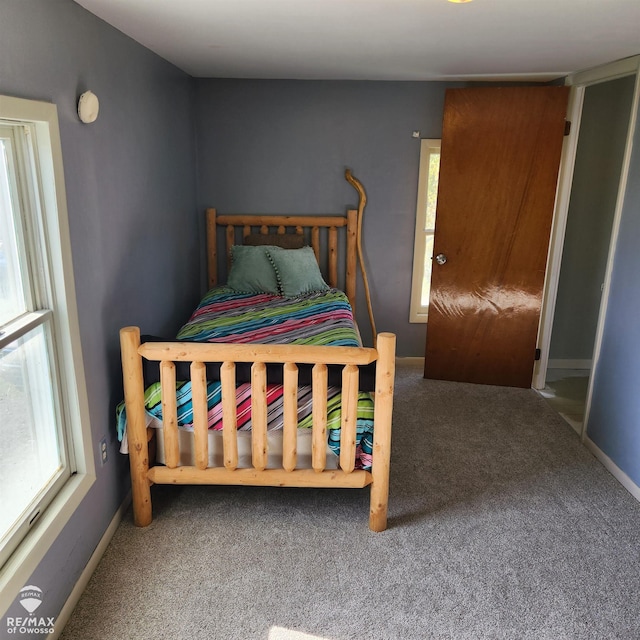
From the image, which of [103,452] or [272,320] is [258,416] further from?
[272,320]

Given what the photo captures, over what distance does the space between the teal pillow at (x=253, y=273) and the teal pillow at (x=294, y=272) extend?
0.13 ft

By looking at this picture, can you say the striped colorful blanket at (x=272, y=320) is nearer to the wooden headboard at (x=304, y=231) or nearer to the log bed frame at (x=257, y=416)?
the wooden headboard at (x=304, y=231)

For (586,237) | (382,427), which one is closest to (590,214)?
(586,237)

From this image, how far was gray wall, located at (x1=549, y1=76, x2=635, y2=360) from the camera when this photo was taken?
4021 millimetres

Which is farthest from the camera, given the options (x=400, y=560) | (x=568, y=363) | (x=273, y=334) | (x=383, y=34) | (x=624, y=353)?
(x=568, y=363)

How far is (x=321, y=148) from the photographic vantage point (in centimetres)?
416

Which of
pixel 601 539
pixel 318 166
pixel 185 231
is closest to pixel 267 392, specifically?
pixel 601 539

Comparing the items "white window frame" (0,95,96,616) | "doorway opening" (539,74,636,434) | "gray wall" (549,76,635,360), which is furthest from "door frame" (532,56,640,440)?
"white window frame" (0,95,96,616)

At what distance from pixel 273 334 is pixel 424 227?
169cm

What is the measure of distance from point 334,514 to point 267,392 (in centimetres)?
65

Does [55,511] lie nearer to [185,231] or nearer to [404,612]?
[404,612]

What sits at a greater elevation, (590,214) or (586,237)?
(590,214)

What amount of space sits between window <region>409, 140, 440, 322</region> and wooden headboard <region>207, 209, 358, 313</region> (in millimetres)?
471

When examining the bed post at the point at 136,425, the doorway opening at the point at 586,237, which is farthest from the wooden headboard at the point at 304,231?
the bed post at the point at 136,425
